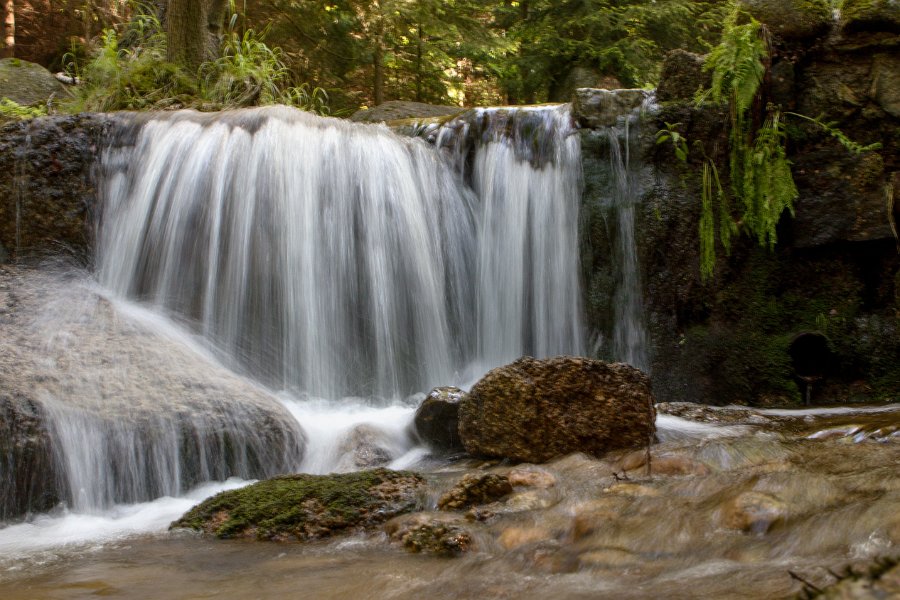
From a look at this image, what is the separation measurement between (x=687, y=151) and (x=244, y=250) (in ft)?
12.7

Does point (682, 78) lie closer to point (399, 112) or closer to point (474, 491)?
point (474, 491)

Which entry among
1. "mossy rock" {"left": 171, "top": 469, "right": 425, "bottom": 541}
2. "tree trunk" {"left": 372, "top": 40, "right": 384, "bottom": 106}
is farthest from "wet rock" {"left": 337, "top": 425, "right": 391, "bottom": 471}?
"tree trunk" {"left": 372, "top": 40, "right": 384, "bottom": 106}

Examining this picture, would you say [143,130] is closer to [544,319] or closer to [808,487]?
[544,319]

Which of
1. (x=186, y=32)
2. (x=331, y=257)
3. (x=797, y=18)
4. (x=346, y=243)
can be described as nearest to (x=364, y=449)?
(x=331, y=257)

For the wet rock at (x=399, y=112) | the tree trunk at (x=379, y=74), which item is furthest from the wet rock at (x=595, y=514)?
the tree trunk at (x=379, y=74)

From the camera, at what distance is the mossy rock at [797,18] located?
668 centimetres

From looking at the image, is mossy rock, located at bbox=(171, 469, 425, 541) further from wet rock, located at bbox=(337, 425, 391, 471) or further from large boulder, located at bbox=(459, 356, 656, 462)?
wet rock, located at bbox=(337, 425, 391, 471)

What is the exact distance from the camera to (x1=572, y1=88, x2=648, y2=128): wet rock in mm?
6938

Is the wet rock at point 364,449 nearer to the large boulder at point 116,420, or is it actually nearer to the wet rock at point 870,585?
the large boulder at point 116,420

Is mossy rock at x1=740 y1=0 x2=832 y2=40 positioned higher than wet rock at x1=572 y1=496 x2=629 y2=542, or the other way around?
mossy rock at x1=740 y1=0 x2=832 y2=40

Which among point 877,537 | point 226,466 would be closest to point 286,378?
point 226,466

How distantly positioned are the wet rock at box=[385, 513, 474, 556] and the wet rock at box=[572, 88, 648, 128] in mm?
4639

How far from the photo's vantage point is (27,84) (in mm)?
10148

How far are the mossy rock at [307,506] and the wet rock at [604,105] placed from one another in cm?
418
